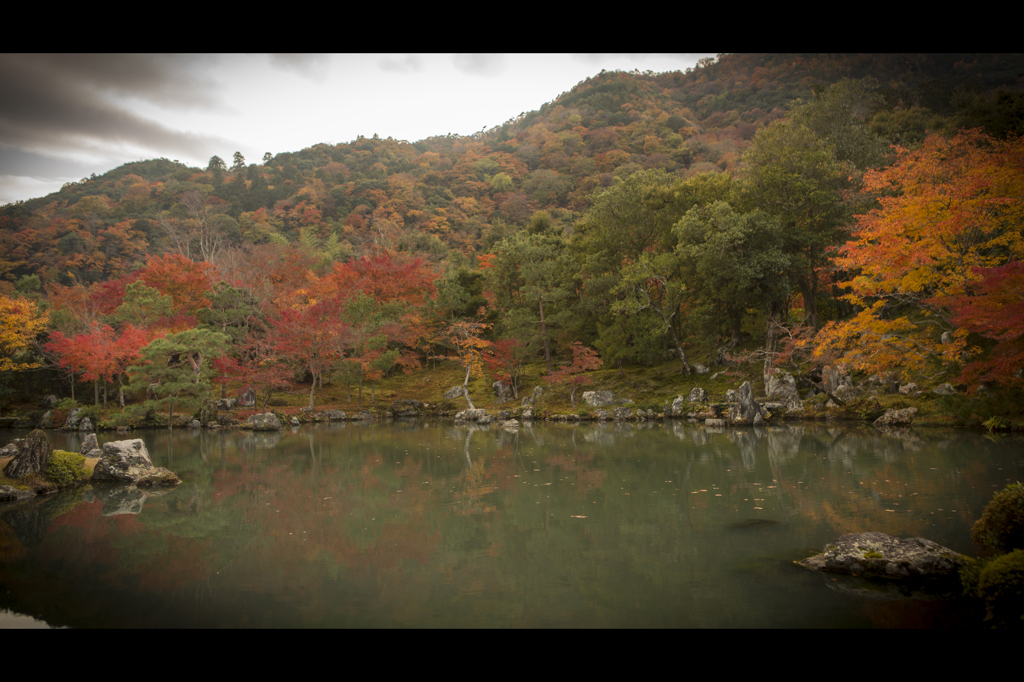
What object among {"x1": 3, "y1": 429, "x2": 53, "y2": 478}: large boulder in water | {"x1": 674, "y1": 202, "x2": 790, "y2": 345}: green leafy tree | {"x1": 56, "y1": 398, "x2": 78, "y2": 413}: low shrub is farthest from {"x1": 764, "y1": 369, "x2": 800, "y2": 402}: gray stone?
{"x1": 56, "y1": 398, "x2": 78, "y2": 413}: low shrub

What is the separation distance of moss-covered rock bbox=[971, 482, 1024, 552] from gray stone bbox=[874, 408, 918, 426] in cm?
1042

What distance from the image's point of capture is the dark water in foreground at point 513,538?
13.3ft

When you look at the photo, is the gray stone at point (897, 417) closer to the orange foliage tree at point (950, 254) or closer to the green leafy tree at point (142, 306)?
the orange foliage tree at point (950, 254)

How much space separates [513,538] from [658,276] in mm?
Result: 16409

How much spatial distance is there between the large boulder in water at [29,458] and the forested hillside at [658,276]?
8864 millimetres

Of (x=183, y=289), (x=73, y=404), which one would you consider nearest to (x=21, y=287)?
(x=183, y=289)

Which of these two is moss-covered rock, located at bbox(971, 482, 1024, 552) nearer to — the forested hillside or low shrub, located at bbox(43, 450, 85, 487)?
A: the forested hillside

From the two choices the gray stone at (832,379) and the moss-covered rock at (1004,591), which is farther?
the gray stone at (832,379)

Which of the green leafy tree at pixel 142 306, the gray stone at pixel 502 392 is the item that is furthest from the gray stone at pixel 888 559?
the green leafy tree at pixel 142 306

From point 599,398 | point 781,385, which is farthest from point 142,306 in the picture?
point 781,385

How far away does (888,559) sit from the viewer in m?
4.41

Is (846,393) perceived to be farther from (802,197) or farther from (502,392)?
(502,392)

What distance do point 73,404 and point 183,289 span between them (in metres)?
7.30
